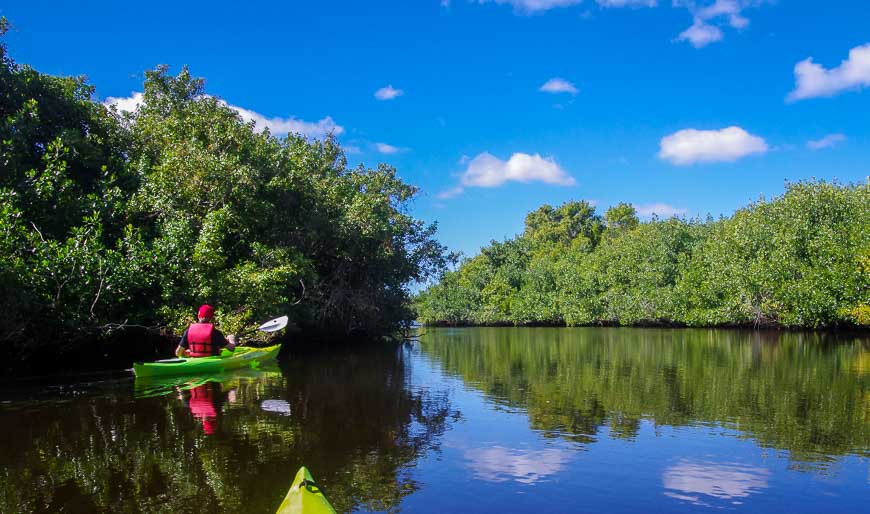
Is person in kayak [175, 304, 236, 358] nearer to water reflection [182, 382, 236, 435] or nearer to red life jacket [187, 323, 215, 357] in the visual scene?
red life jacket [187, 323, 215, 357]

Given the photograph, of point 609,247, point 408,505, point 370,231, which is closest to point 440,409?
point 408,505

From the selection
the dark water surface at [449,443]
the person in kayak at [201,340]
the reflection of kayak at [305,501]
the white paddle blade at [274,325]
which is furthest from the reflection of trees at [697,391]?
the person in kayak at [201,340]

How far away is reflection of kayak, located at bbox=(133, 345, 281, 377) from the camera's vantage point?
14305 millimetres

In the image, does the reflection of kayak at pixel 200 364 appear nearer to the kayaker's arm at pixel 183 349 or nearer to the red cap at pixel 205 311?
the kayaker's arm at pixel 183 349

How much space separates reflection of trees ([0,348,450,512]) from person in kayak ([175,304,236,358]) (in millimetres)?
2415

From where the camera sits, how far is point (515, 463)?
7629mm

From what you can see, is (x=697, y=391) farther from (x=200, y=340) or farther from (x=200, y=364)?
(x=200, y=340)

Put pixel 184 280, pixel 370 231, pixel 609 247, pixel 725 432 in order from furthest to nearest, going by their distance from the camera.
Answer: pixel 609 247, pixel 370 231, pixel 184 280, pixel 725 432

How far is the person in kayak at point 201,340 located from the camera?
15.2 meters

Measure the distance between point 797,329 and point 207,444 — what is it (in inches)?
1652

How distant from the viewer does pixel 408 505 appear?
6086 mm

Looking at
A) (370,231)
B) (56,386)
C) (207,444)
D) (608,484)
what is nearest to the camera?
(608,484)

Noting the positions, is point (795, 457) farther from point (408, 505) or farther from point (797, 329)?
point (797, 329)

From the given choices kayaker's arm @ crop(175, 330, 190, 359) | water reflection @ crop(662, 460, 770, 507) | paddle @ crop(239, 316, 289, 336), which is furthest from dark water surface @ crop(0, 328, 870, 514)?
paddle @ crop(239, 316, 289, 336)
